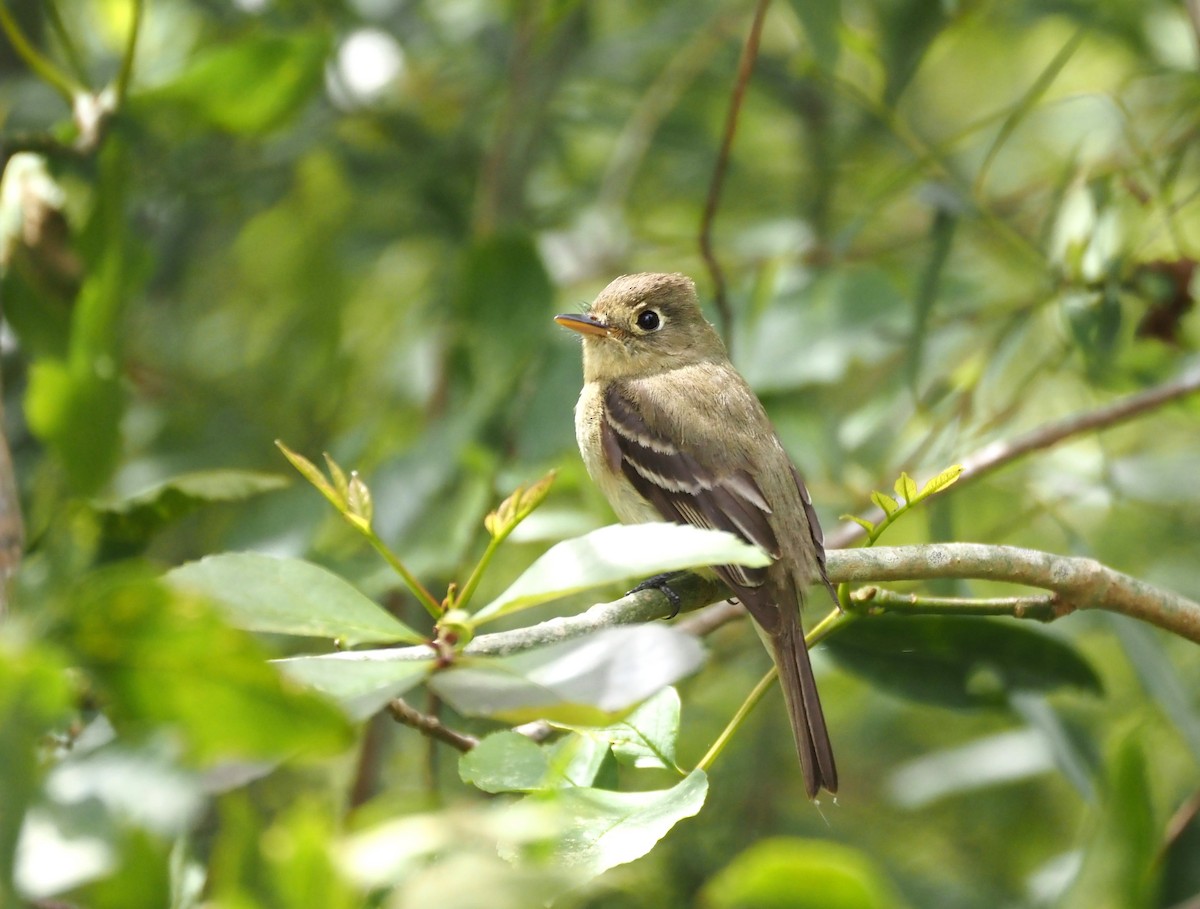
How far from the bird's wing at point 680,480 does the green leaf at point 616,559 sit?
2129 mm

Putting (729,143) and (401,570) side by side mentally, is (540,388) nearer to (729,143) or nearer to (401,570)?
(729,143)

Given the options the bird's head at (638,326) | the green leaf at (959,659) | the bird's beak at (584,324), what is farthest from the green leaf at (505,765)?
the bird's head at (638,326)

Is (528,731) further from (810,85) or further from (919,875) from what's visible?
(810,85)

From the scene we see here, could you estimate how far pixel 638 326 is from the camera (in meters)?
5.05

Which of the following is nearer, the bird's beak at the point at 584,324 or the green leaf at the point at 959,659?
the green leaf at the point at 959,659

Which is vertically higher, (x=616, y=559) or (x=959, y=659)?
(x=616, y=559)

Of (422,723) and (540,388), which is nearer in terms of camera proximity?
(422,723)

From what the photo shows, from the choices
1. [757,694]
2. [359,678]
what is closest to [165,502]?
[757,694]

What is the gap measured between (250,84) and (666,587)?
1933 millimetres

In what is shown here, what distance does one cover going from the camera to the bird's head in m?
5.02

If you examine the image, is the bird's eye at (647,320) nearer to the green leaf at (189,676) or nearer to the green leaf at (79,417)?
the green leaf at (79,417)

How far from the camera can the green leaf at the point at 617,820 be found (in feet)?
6.17

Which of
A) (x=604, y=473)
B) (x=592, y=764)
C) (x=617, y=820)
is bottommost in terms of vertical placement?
(x=604, y=473)

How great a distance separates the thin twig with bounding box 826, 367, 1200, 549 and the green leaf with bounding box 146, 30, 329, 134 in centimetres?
213
